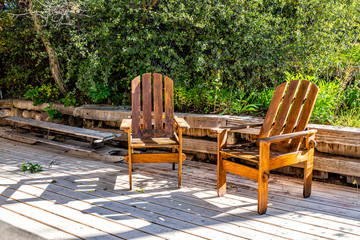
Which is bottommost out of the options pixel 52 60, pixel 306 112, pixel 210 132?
pixel 210 132

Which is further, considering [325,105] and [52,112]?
[52,112]

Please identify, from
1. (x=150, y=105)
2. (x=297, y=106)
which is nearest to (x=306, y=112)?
(x=297, y=106)

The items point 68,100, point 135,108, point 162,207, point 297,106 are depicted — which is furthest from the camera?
point 68,100

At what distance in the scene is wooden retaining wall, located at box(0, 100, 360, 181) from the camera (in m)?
2.83

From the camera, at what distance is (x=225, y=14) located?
3908 millimetres

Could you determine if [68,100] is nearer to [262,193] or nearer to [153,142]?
[153,142]

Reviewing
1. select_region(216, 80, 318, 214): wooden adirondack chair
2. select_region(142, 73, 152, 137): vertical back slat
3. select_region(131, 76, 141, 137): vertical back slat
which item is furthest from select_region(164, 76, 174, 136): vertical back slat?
select_region(216, 80, 318, 214): wooden adirondack chair

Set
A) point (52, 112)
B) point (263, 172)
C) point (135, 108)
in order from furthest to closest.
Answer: point (52, 112), point (135, 108), point (263, 172)

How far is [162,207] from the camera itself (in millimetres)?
2396

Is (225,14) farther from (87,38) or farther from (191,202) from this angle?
(191,202)

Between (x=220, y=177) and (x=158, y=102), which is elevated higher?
(x=158, y=102)

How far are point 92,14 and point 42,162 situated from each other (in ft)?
7.40

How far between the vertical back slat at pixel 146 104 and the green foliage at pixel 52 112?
2251 mm

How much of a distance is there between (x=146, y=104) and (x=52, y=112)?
7.56 ft
